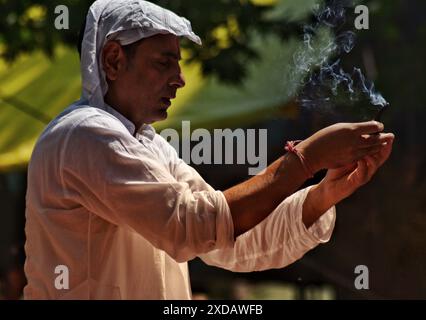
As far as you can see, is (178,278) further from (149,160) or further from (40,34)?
(40,34)

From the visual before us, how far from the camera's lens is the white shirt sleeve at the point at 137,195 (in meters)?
2.77

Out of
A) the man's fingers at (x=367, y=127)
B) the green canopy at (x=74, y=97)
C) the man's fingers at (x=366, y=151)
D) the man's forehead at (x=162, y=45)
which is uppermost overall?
the green canopy at (x=74, y=97)

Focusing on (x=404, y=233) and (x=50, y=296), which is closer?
(x=50, y=296)

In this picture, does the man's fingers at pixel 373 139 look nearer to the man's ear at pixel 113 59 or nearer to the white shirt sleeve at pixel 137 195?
the white shirt sleeve at pixel 137 195

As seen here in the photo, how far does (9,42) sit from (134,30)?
475 cm

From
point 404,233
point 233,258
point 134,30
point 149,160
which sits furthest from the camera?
point 404,233

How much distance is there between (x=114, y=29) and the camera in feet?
10.1

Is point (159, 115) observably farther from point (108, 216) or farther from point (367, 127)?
point (367, 127)

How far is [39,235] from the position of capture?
118 inches

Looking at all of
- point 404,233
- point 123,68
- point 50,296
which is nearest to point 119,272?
point 50,296
